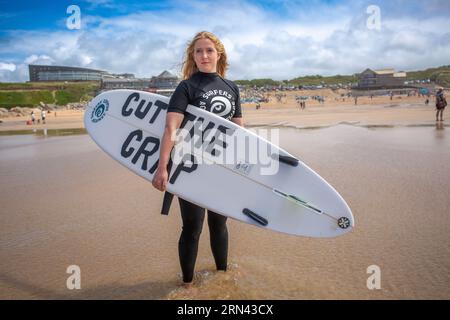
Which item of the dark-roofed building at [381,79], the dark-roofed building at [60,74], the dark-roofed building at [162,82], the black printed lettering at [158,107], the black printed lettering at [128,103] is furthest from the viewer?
the dark-roofed building at [60,74]

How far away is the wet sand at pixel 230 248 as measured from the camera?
264cm

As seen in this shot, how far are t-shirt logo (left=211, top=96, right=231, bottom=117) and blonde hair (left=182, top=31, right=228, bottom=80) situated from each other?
31 centimetres

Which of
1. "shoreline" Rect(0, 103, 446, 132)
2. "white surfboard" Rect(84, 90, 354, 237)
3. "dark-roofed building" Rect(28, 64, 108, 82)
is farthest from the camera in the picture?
"dark-roofed building" Rect(28, 64, 108, 82)

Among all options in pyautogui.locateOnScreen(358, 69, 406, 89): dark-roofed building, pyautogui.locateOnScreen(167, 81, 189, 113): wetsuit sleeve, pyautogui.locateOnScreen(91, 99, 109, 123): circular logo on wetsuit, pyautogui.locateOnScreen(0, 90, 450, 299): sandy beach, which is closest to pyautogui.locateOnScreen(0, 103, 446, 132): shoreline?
pyautogui.locateOnScreen(0, 90, 450, 299): sandy beach

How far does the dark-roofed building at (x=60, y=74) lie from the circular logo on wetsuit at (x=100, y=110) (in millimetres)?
122519

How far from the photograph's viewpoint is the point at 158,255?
10.7ft

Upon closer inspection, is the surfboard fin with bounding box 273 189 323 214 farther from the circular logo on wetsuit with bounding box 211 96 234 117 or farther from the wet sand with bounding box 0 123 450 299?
the circular logo on wetsuit with bounding box 211 96 234 117

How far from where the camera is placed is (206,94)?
2352mm

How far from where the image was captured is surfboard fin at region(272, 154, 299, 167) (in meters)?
2.67

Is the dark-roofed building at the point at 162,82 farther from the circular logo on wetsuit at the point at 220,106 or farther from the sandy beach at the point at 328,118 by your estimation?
the circular logo on wetsuit at the point at 220,106

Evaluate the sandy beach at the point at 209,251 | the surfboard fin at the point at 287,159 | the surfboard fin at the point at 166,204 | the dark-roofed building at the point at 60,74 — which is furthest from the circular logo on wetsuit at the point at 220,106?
the dark-roofed building at the point at 60,74

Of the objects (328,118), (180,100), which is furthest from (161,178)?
(328,118)

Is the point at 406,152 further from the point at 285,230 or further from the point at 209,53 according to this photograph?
the point at 209,53

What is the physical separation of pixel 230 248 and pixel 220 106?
1569 millimetres
